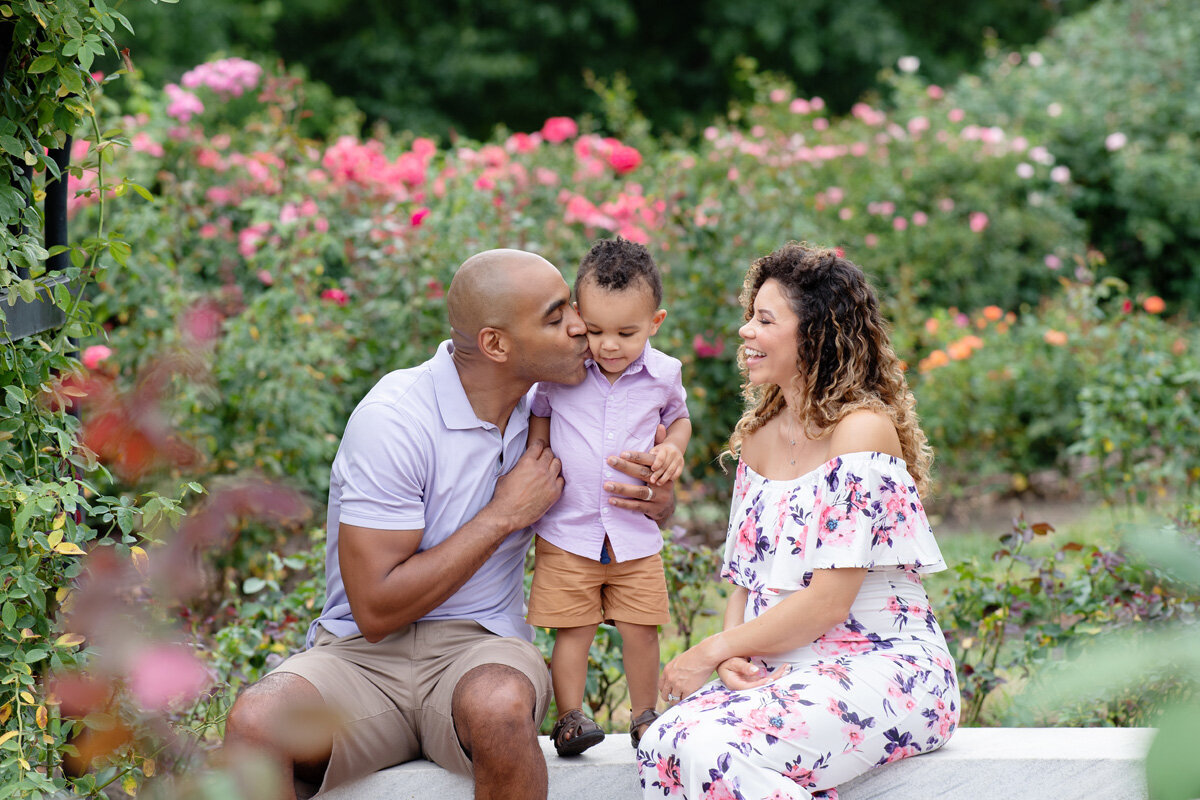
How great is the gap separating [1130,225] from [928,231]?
6.75ft

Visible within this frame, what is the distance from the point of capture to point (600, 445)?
2568 mm

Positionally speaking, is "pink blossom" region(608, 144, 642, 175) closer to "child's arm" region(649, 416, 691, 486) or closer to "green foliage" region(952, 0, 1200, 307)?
"child's arm" region(649, 416, 691, 486)

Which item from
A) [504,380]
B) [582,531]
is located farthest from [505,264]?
[582,531]

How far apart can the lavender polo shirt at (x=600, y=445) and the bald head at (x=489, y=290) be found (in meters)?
0.26

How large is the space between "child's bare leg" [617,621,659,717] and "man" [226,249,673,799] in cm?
23

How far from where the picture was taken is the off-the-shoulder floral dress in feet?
7.11

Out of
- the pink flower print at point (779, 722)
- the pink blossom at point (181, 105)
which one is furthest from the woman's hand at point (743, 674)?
the pink blossom at point (181, 105)

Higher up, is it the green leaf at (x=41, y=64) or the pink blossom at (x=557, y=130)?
the pink blossom at (x=557, y=130)

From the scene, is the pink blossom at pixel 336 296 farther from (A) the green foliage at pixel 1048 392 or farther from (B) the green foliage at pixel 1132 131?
(B) the green foliage at pixel 1132 131

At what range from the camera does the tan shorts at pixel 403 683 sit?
2.34 m

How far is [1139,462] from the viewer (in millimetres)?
4824

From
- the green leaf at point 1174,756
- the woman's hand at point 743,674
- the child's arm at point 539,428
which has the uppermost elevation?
the green leaf at point 1174,756

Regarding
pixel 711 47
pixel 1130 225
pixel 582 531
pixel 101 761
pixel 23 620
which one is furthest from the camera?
pixel 711 47

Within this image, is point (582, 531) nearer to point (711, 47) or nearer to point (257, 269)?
point (257, 269)
